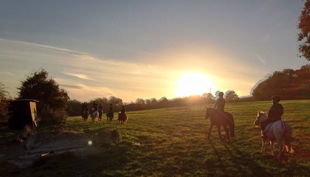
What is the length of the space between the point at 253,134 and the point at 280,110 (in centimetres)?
982

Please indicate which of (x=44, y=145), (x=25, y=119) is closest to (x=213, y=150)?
(x=44, y=145)

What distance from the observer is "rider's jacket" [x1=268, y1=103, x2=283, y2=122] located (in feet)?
59.1

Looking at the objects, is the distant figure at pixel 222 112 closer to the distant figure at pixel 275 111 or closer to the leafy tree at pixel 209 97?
the distant figure at pixel 275 111

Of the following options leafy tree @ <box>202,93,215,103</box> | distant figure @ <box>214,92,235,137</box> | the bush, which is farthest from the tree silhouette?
leafy tree @ <box>202,93,215,103</box>

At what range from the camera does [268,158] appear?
1731cm

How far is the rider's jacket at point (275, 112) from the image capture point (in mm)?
18000

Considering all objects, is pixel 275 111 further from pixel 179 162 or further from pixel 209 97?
pixel 209 97

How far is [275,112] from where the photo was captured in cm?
1806

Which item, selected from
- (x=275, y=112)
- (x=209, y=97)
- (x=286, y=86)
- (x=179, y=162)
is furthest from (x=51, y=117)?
(x=286, y=86)

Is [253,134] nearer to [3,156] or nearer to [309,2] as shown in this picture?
[309,2]

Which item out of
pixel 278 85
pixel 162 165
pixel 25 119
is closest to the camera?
pixel 162 165

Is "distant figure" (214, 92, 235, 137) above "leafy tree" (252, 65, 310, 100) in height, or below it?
below

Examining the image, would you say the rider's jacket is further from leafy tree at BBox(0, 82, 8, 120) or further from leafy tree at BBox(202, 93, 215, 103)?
leafy tree at BBox(202, 93, 215, 103)

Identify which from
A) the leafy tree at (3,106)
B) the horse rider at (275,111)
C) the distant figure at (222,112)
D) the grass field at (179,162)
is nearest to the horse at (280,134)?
the horse rider at (275,111)
